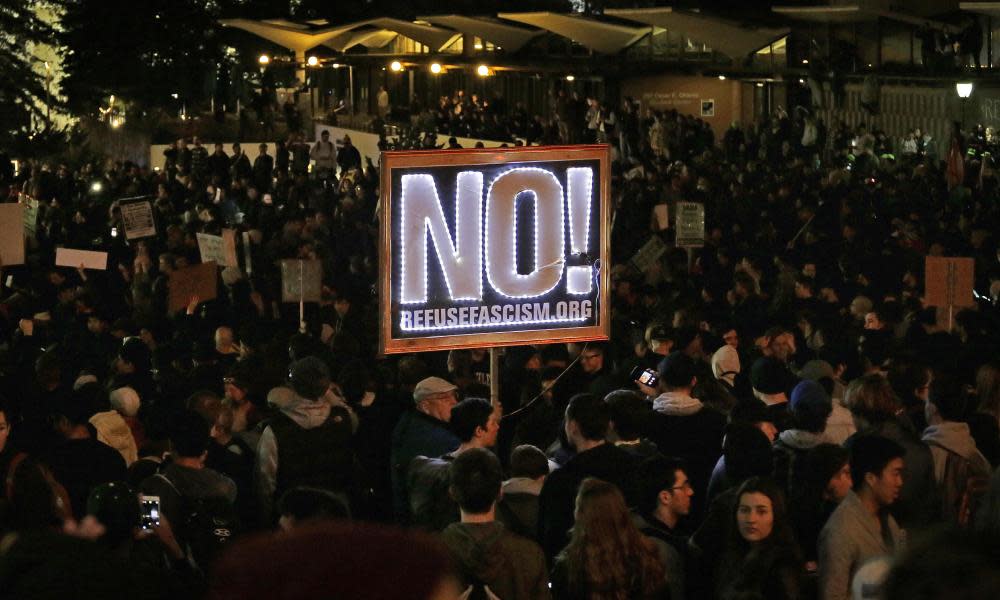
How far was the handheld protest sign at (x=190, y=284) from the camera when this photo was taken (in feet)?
46.8

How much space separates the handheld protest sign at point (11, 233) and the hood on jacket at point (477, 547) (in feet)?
35.7

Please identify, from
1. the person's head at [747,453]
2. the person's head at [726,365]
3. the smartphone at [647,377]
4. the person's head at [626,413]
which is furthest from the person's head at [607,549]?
the person's head at [726,365]

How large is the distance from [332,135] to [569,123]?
6242 millimetres

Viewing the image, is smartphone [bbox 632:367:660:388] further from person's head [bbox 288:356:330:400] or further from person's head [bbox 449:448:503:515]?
person's head [bbox 449:448:503:515]

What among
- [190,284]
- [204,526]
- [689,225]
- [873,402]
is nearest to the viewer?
[204,526]

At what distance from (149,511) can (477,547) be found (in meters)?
1.20

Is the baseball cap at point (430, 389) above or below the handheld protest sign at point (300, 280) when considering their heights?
below

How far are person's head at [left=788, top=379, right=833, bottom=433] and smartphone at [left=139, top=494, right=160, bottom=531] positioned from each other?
2785 millimetres

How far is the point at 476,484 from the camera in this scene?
570 centimetres

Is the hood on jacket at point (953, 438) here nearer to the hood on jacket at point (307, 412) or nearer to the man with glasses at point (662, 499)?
the man with glasses at point (662, 499)

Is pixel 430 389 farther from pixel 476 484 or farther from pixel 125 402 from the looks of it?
pixel 476 484

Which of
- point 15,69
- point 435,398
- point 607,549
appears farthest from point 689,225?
point 15,69

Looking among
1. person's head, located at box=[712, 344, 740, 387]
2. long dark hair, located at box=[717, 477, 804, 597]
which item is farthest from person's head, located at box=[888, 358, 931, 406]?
long dark hair, located at box=[717, 477, 804, 597]

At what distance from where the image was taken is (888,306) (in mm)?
12695
